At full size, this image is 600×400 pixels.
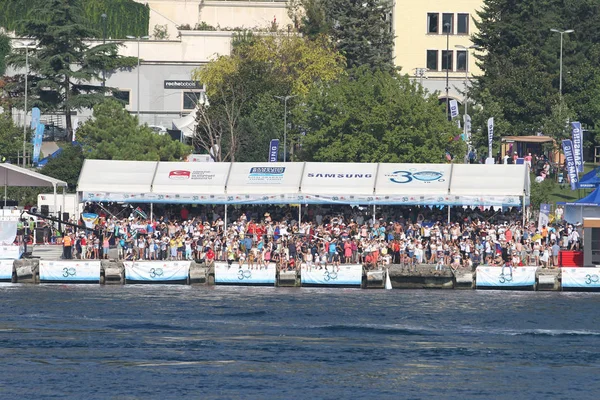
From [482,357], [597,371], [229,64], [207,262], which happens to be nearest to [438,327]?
[482,357]

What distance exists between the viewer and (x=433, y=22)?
123688mm

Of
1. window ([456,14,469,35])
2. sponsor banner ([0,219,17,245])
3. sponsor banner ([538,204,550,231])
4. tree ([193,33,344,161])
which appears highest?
window ([456,14,469,35])

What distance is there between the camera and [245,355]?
4253 cm

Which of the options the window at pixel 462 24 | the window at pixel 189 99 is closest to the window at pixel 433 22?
the window at pixel 462 24

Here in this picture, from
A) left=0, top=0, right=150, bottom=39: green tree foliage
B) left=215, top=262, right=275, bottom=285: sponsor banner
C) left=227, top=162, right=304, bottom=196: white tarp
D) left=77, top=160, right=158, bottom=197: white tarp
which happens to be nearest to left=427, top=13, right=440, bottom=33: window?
left=0, top=0, right=150, bottom=39: green tree foliage

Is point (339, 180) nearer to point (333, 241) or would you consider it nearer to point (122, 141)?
point (333, 241)

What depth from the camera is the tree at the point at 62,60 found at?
356ft

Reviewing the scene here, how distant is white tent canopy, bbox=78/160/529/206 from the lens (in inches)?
2391

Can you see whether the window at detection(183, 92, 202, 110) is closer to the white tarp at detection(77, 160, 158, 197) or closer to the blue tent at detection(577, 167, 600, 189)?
the blue tent at detection(577, 167, 600, 189)

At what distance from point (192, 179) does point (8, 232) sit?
360 inches

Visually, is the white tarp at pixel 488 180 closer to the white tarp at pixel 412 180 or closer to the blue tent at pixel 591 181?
the white tarp at pixel 412 180

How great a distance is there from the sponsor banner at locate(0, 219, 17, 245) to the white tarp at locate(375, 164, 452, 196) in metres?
16.9

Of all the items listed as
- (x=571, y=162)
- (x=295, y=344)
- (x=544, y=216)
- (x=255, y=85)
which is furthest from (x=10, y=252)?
(x=255, y=85)

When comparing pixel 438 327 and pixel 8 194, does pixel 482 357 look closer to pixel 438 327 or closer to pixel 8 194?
pixel 438 327
